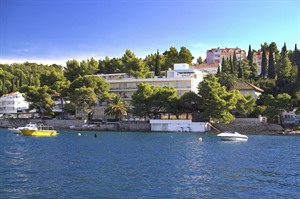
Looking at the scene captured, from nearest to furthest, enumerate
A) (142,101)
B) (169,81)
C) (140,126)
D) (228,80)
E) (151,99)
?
(151,99)
(142,101)
(140,126)
(228,80)
(169,81)

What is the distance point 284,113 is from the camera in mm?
91625

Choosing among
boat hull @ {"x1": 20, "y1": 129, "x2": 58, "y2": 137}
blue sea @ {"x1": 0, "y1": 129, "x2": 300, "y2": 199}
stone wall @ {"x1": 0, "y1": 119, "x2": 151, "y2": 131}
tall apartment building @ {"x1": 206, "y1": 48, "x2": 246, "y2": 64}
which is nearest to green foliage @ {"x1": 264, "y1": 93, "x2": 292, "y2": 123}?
stone wall @ {"x1": 0, "y1": 119, "x2": 151, "y2": 131}

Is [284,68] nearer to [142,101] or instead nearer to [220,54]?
[142,101]

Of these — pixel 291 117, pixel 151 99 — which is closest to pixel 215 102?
pixel 151 99

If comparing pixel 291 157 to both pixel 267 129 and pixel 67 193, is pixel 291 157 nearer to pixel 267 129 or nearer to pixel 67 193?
pixel 67 193

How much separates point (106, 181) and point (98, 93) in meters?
74.9

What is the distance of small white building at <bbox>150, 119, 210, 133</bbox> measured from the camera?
87.2 metres

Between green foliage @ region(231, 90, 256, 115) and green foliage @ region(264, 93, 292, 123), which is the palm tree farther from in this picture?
green foliage @ region(264, 93, 292, 123)

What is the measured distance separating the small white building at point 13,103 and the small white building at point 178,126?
5528cm

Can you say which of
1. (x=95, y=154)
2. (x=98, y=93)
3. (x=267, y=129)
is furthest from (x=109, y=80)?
(x=95, y=154)

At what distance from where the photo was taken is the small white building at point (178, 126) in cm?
8725

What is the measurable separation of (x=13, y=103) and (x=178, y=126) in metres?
62.9

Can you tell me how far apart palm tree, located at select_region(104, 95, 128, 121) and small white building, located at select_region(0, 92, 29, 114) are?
43364 millimetres

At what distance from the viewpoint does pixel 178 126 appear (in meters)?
89.7
